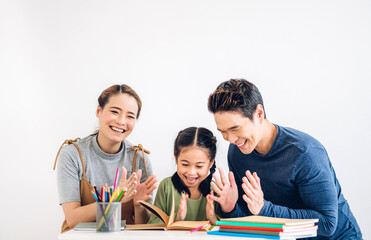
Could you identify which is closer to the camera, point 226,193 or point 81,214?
point 226,193

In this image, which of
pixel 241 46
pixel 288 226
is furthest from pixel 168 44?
pixel 288 226

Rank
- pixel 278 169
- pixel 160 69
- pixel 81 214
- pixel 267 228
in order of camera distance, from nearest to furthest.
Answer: pixel 267 228 → pixel 278 169 → pixel 81 214 → pixel 160 69

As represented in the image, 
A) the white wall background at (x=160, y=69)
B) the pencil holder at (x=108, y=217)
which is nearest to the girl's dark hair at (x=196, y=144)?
the white wall background at (x=160, y=69)

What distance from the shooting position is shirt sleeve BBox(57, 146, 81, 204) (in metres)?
1.83

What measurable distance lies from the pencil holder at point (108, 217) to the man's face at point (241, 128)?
1.82 feet

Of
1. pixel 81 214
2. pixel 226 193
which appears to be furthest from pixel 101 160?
pixel 226 193

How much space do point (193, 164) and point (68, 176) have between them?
1.99 ft

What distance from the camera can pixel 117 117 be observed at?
189cm

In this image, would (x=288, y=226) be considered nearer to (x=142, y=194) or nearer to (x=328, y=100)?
(x=142, y=194)

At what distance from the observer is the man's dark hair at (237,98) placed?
5.24 ft

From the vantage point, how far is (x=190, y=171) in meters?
1.77

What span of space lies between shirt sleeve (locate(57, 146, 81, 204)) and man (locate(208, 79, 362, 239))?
720mm

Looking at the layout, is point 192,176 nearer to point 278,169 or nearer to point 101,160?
point 278,169

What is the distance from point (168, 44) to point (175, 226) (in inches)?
50.9
